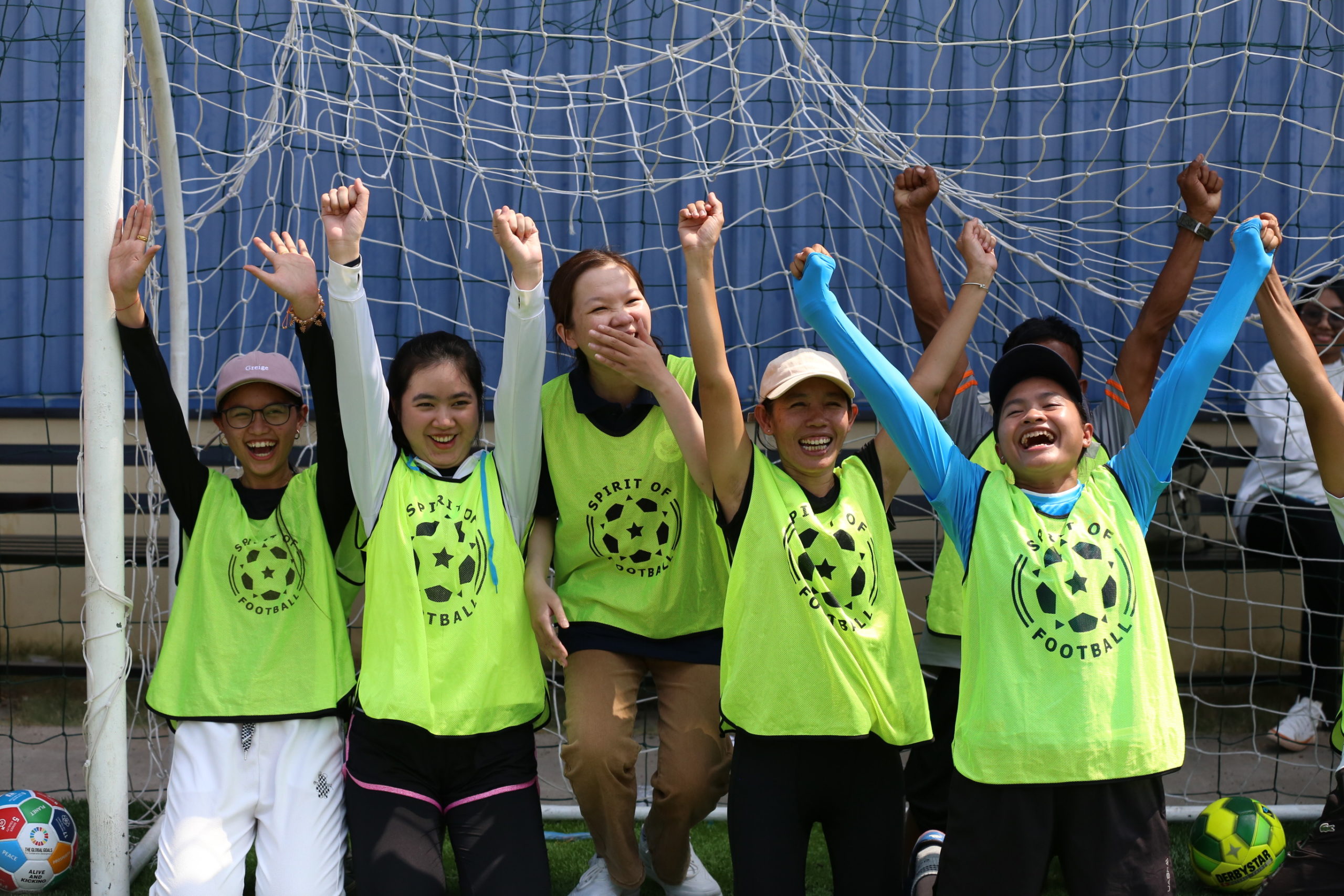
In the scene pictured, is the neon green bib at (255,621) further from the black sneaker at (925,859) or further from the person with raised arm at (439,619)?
the black sneaker at (925,859)

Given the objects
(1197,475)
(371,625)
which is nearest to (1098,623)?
(371,625)

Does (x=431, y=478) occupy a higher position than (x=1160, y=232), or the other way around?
(x=1160, y=232)

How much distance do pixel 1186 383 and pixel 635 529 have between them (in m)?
1.20

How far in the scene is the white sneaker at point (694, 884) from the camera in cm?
283

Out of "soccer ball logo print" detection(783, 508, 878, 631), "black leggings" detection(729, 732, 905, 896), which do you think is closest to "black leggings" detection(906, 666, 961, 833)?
"black leggings" detection(729, 732, 905, 896)

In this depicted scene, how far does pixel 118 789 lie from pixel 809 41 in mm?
3199

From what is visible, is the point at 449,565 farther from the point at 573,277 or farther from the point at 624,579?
the point at 573,277

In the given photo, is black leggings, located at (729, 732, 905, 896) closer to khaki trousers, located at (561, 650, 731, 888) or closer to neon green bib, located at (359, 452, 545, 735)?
khaki trousers, located at (561, 650, 731, 888)

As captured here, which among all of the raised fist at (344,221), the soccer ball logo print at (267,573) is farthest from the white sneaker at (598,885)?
the raised fist at (344,221)

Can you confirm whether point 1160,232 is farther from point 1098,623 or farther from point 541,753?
point 541,753

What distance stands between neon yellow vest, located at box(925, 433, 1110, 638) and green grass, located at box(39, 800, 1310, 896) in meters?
0.70

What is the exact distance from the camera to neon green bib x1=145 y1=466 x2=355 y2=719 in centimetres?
264

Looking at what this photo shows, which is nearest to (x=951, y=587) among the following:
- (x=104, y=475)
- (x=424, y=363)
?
(x=424, y=363)

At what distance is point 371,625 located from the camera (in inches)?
101
